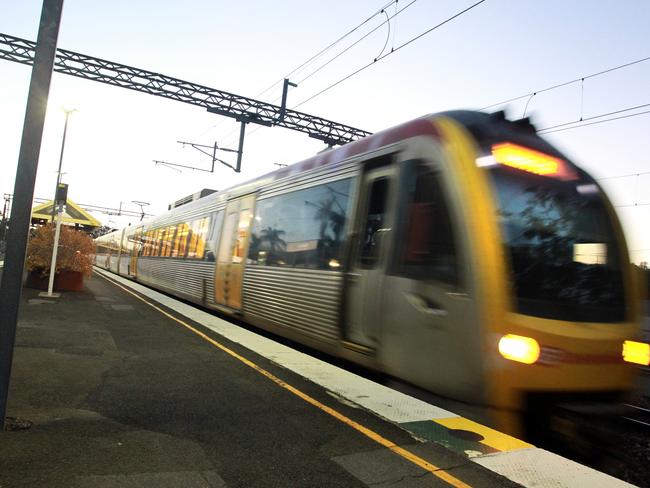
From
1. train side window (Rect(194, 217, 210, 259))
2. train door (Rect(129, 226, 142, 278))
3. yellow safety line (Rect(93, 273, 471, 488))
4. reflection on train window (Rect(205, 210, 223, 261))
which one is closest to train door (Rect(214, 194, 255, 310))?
reflection on train window (Rect(205, 210, 223, 261))

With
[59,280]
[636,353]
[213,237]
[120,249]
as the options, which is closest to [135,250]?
[120,249]

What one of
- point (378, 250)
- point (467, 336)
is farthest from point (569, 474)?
point (378, 250)

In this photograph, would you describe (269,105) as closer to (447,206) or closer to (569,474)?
(447,206)

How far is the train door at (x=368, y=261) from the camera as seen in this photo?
529 centimetres

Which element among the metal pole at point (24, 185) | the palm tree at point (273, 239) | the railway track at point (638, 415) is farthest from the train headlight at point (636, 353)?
the metal pole at point (24, 185)

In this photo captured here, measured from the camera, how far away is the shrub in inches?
615

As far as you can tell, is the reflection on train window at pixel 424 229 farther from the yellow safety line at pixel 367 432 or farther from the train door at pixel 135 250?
the train door at pixel 135 250

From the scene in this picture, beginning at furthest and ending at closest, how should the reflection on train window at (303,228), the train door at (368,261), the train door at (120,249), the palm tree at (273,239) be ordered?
the train door at (120,249), the palm tree at (273,239), the reflection on train window at (303,228), the train door at (368,261)

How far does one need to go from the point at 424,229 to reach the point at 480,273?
84 cm

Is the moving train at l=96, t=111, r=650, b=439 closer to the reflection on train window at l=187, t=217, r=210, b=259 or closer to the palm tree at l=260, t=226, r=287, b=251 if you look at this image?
the palm tree at l=260, t=226, r=287, b=251

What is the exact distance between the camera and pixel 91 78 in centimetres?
1736

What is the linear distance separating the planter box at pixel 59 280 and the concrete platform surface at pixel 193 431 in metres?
9.39

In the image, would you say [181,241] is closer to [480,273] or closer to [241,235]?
[241,235]

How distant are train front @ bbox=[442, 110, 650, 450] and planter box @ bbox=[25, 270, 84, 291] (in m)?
14.9
